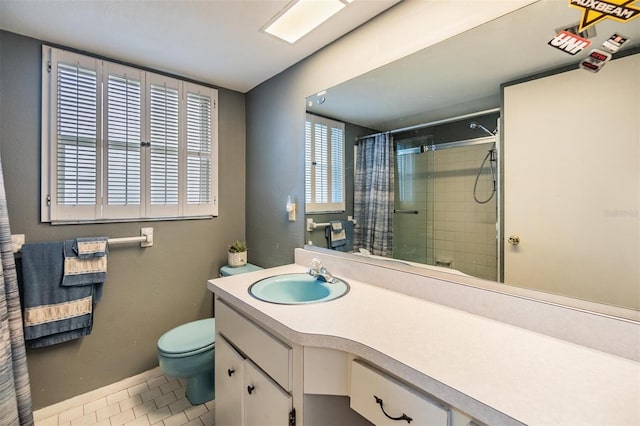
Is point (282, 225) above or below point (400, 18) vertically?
below

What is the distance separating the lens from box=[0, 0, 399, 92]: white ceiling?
1308mm

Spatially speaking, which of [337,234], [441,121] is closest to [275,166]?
[337,234]

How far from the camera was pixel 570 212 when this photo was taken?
0.89 meters

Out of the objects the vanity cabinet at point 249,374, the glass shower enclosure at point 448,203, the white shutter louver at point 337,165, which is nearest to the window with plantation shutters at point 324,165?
the white shutter louver at point 337,165

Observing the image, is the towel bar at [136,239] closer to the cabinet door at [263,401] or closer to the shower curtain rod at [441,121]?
the cabinet door at [263,401]

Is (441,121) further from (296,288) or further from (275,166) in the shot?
(275,166)

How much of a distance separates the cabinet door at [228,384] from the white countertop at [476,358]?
31cm

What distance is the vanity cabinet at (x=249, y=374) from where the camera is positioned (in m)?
0.99

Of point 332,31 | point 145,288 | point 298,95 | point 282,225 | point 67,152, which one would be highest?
point 332,31

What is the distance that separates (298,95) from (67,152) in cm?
148

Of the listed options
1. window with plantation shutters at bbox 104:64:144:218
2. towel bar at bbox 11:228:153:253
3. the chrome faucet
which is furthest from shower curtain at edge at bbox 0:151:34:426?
the chrome faucet

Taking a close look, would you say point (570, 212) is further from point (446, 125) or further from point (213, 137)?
point (213, 137)

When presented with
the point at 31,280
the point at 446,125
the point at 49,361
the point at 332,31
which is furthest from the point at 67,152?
the point at 446,125

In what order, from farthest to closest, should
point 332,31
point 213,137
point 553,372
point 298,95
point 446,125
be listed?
point 213,137
point 298,95
point 332,31
point 446,125
point 553,372
